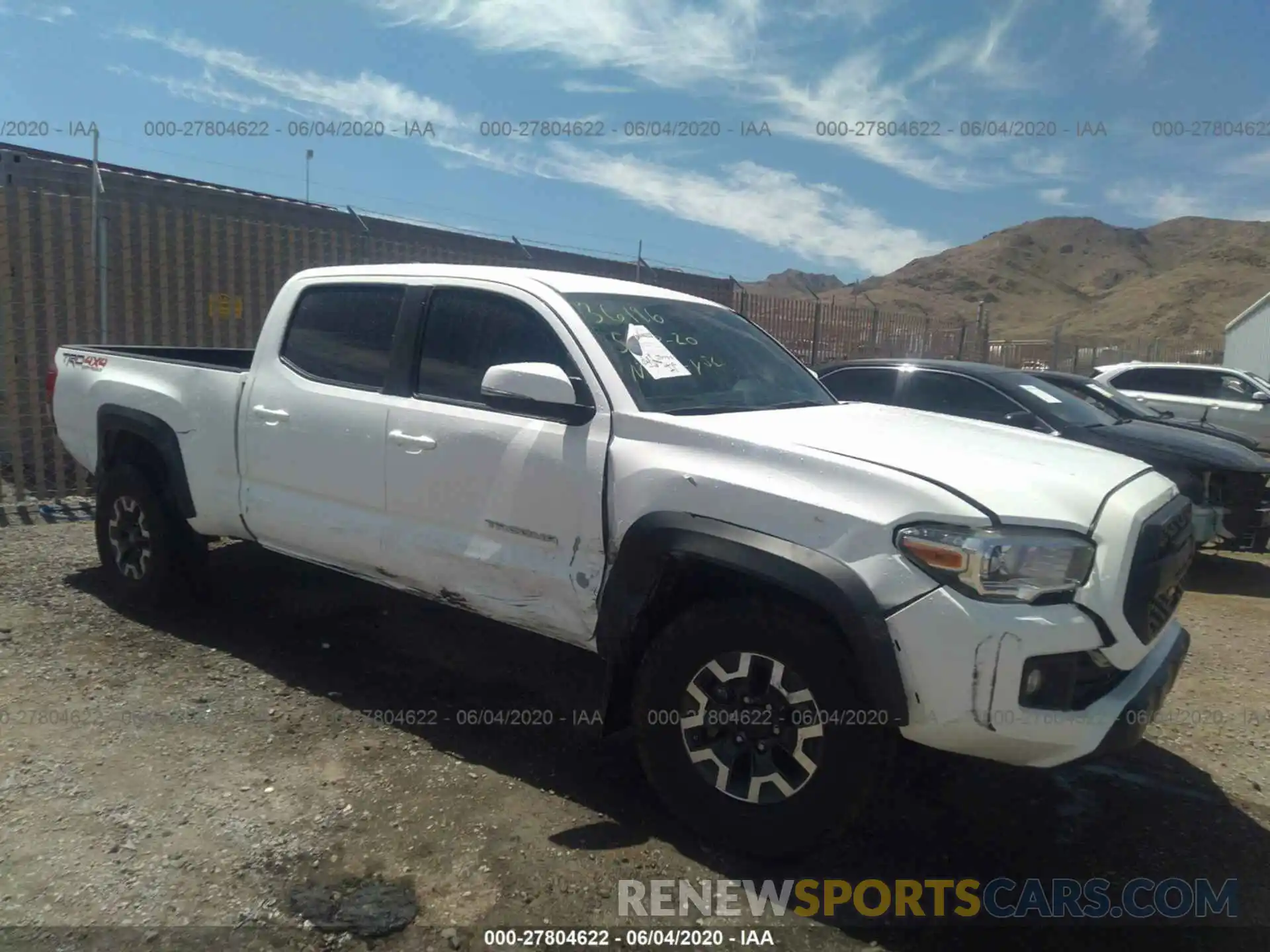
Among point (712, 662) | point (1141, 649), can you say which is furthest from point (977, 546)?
point (712, 662)

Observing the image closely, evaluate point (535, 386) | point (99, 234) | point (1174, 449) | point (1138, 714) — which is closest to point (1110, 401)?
point (1174, 449)

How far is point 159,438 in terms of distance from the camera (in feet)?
16.3

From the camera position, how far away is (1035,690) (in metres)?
2.62

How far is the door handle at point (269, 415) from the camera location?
4.40 meters

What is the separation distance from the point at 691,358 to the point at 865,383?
4.33 meters

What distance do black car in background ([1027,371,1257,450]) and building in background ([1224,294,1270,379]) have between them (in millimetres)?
15534

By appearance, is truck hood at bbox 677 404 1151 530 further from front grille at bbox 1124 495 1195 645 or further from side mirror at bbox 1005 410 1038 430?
side mirror at bbox 1005 410 1038 430

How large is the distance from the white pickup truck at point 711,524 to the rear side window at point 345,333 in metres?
0.01

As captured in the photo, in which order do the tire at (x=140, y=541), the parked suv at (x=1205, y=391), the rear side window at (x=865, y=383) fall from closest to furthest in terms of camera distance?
the tire at (x=140, y=541), the rear side window at (x=865, y=383), the parked suv at (x=1205, y=391)

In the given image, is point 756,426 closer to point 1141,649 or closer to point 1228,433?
point 1141,649

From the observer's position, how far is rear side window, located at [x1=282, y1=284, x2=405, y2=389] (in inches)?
167

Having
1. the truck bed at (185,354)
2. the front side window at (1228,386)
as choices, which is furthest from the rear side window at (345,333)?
the front side window at (1228,386)

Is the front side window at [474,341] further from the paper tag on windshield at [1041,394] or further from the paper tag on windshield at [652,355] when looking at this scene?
the paper tag on windshield at [1041,394]

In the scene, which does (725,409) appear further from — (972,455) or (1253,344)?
(1253,344)
